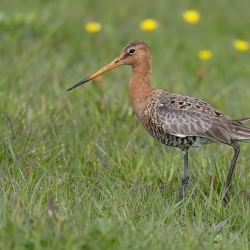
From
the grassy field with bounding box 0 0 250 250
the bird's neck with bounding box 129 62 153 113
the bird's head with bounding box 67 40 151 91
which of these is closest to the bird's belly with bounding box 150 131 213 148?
the grassy field with bounding box 0 0 250 250

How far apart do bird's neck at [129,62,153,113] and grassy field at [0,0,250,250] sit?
1.69 ft

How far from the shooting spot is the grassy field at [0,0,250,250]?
4398 millimetres

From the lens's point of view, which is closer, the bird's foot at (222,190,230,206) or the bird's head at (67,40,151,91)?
the bird's foot at (222,190,230,206)

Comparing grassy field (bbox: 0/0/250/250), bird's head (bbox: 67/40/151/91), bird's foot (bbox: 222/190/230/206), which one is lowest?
bird's foot (bbox: 222/190/230/206)

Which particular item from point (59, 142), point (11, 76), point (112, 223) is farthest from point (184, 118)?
point (11, 76)

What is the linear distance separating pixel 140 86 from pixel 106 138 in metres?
0.70

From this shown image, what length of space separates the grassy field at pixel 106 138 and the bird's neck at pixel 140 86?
→ 514 millimetres

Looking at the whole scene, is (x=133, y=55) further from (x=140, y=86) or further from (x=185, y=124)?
(x=185, y=124)

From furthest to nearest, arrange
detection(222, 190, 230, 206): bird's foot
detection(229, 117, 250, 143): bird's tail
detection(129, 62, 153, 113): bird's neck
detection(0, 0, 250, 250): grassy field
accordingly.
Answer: detection(129, 62, 153, 113): bird's neck < detection(229, 117, 250, 143): bird's tail < detection(222, 190, 230, 206): bird's foot < detection(0, 0, 250, 250): grassy field

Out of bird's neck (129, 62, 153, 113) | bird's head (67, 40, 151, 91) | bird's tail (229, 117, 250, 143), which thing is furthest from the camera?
bird's head (67, 40, 151, 91)

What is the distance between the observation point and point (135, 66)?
6.52m

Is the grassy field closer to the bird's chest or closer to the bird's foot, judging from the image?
the bird's foot

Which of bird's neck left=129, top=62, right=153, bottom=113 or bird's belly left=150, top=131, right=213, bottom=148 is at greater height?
bird's neck left=129, top=62, right=153, bottom=113

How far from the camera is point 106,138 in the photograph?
6.74m
